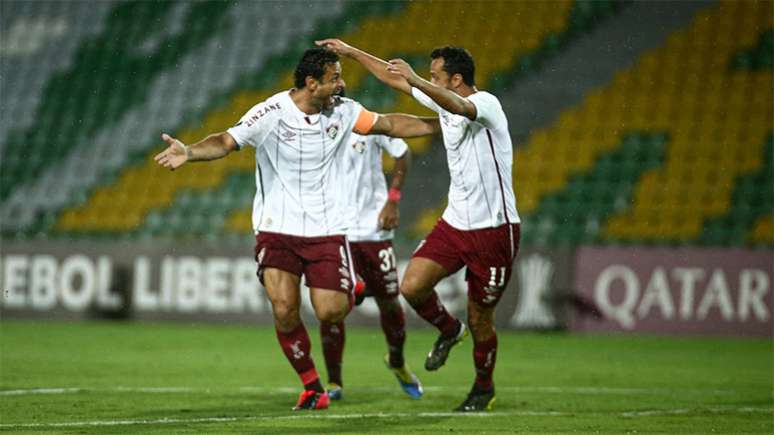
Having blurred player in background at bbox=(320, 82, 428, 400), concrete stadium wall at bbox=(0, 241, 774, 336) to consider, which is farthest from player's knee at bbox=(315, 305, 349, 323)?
concrete stadium wall at bbox=(0, 241, 774, 336)

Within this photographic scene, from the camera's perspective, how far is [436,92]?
7.64m

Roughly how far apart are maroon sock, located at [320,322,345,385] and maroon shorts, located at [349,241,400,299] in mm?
466

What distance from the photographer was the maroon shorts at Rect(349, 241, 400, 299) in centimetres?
949

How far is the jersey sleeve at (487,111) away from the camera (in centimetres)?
805

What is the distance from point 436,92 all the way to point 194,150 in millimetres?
1402

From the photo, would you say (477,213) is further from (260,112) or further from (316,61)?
(260,112)

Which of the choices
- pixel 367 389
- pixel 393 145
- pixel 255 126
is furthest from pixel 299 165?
pixel 367 389

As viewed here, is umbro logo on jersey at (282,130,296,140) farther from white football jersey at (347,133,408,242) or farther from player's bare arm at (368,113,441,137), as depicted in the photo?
white football jersey at (347,133,408,242)

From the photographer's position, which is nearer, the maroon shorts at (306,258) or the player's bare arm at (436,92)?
the player's bare arm at (436,92)

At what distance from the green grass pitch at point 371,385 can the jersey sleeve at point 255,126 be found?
1634mm

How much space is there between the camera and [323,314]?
27.5 ft

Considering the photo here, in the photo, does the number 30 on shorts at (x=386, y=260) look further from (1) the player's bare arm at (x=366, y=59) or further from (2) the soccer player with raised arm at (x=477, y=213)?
Answer: (1) the player's bare arm at (x=366, y=59)

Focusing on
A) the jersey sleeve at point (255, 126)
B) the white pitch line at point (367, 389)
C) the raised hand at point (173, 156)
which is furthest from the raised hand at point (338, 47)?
the white pitch line at point (367, 389)

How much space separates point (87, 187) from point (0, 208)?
1399 millimetres
